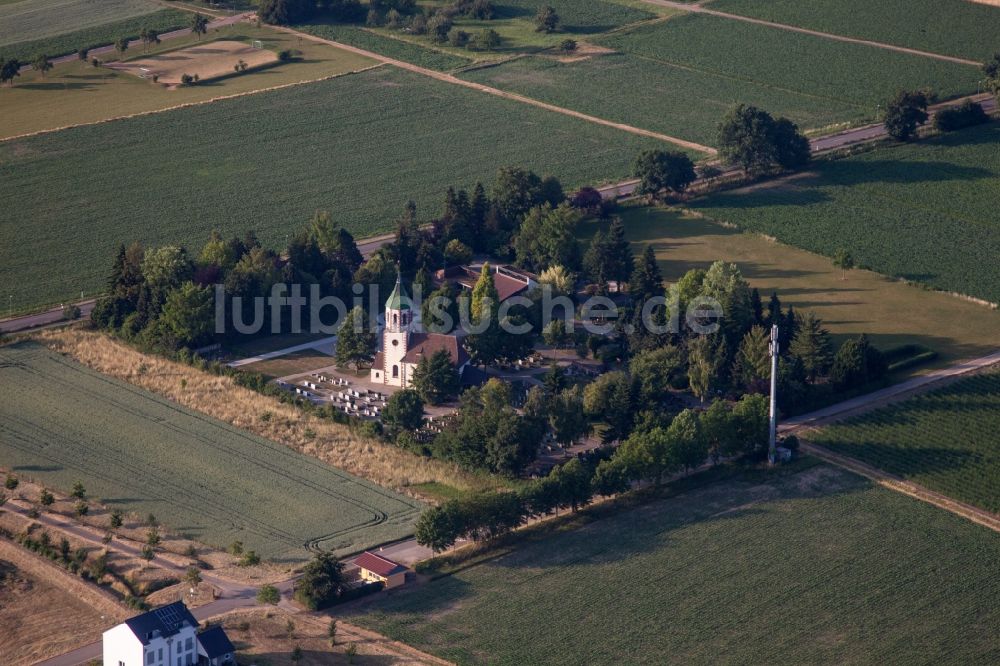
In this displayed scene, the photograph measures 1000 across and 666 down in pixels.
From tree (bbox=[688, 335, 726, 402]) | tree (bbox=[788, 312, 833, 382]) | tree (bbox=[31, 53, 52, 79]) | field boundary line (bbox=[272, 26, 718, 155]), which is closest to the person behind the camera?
tree (bbox=[688, 335, 726, 402])

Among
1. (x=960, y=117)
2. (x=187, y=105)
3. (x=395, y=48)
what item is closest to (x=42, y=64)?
(x=187, y=105)

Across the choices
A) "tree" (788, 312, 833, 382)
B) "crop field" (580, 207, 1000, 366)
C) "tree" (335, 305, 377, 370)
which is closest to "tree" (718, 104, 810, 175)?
"crop field" (580, 207, 1000, 366)

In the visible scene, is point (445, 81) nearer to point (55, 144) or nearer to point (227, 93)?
point (227, 93)

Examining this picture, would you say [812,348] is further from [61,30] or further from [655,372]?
[61,30]

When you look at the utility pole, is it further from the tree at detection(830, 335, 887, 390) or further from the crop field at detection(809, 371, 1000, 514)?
the tree at detection(830, 335, 887, 390)

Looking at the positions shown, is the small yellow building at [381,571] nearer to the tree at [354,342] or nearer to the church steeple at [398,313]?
the church steeple at [398,313]

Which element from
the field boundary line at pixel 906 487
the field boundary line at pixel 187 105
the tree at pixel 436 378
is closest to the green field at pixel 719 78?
the field boundary line at pixel 187 105

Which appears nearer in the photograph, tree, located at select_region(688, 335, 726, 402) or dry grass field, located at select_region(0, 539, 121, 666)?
dry grass field, located at select_region(0, 539, 121, 666)
